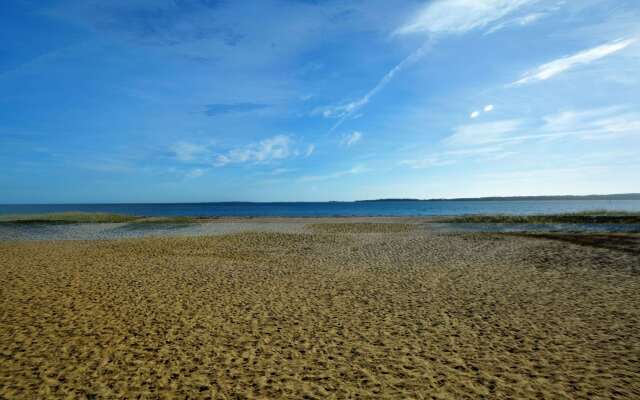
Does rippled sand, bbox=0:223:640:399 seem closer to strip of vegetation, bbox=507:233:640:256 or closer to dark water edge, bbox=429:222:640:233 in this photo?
strip of vegetation, bbox=507:233:640:256

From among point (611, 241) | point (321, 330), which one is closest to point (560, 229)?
point (611, 241)

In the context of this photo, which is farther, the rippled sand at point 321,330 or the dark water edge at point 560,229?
the dark water edge at point 560,229

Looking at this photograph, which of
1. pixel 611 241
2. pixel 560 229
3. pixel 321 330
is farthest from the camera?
pixel 560 229

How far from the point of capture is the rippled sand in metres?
6.88

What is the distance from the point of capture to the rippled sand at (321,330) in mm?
6883

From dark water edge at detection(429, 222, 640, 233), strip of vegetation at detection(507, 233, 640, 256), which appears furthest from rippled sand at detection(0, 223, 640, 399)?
dark water edge at detection(429, 222, 640, 233)

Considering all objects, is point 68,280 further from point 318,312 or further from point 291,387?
point 291,387

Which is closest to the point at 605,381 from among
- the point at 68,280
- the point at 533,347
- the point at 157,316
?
the point at 533,347

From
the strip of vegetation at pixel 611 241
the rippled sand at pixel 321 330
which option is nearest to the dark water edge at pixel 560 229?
the strip of vegetation at pixel 611 241

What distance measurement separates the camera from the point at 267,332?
963 cm

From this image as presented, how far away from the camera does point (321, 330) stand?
9781 mm

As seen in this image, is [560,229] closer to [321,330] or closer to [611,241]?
Answer: [611,241]

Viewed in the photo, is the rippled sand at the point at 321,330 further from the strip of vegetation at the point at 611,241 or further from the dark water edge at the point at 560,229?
the dark water edge at the point at 560,229

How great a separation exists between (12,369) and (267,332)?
5638mm
